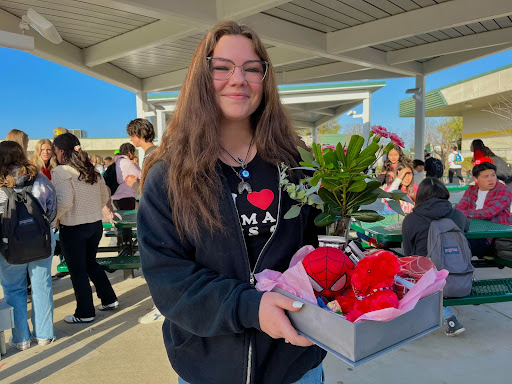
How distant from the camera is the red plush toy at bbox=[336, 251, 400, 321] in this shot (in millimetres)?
911

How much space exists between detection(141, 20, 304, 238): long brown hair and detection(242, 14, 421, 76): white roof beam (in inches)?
182

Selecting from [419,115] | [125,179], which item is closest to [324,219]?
[125,179]

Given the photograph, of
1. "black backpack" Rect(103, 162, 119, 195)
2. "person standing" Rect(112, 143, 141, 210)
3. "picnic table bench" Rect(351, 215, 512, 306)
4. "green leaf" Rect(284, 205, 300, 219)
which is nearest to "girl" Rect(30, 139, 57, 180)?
"person standing" Rect(112, 143, 141, 210)

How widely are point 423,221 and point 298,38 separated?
4259 millimetres

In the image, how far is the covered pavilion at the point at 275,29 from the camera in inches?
202

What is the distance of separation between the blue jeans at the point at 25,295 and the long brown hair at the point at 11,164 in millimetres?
704

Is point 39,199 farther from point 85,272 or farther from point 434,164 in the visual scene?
point 434,164

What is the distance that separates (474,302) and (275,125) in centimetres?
275

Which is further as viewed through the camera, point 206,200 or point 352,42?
point 352,42

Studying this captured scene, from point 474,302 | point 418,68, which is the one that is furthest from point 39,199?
point 418,68

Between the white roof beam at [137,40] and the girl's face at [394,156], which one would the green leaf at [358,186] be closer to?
the white roof beam at [137,40]

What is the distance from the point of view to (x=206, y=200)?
1137 millimetres

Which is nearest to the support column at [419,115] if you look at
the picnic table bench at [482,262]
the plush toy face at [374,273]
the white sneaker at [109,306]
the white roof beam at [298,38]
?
the white roof beam at [298,38]

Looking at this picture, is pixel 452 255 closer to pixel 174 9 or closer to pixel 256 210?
pixel 256 210
